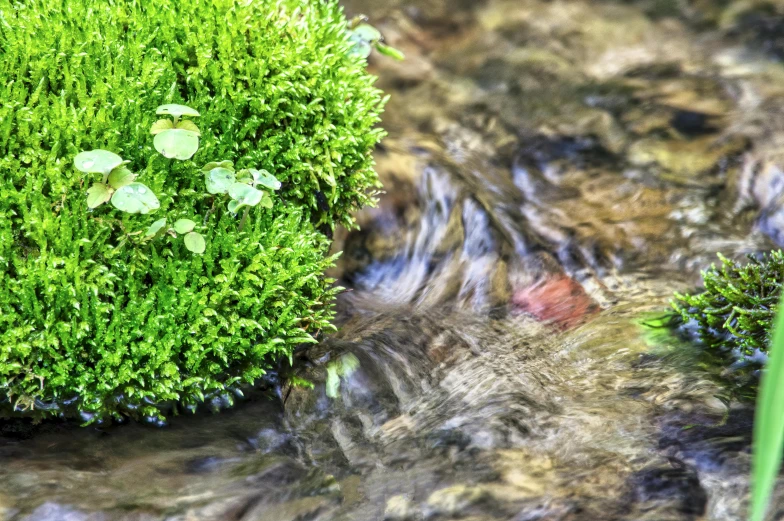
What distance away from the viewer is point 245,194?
251cm

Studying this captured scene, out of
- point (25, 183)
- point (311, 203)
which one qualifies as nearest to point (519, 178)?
point (311, 203)

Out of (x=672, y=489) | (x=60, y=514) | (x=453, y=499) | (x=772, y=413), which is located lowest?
(x=672, y=489)

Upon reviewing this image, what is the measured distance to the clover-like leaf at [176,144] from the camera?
2432 millimetres

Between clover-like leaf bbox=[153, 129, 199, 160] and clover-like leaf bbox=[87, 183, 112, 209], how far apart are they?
0.74ft

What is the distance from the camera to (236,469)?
7.91ft

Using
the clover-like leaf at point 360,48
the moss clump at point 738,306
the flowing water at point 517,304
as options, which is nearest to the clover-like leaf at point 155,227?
the flowing water at point 517,304

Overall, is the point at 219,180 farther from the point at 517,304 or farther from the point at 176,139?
the point at 517,304

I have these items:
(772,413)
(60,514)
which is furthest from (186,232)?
(772,413)

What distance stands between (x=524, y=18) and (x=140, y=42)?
4080mm

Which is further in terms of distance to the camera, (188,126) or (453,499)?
(188,126)

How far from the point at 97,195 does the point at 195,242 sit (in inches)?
14.2

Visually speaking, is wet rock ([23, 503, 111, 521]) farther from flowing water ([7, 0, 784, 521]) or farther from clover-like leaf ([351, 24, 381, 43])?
clover-like leaf ([351, 24, 381, 43])

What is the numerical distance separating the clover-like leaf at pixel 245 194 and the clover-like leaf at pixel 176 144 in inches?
7.5

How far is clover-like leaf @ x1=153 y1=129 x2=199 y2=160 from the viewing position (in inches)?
95.7
